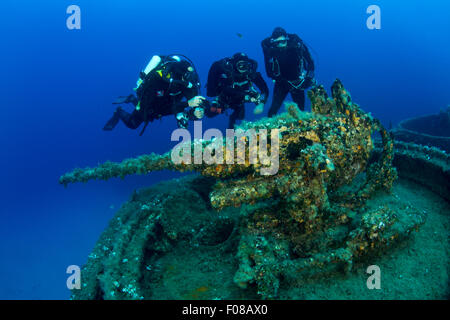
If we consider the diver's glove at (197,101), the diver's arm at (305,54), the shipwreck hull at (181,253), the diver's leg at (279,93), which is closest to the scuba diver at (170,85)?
the diver's glove at (197,101)

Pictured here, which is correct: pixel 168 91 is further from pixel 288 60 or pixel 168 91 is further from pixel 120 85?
→ pixel 120 85

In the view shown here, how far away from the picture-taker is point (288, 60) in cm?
799

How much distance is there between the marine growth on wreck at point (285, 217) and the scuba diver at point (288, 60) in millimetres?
4218

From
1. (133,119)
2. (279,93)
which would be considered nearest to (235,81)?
(279,93)

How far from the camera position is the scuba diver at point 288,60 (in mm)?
7875

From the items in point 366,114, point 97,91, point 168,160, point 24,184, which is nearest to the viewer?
point 168,160

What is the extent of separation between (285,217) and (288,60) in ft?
20.4

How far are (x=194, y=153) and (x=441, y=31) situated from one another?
323 feet

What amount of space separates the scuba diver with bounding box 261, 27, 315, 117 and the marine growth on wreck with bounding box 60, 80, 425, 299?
13.8 feet

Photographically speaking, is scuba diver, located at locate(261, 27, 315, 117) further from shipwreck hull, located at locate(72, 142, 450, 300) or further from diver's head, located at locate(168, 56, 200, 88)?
shipwreck hull, located at locate(72, 142, 450, 300)

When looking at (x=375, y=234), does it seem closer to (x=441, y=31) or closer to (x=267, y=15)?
(x=441, y=31)

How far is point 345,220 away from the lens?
133 inches

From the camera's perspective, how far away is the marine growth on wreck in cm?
286

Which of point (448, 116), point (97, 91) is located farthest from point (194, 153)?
point (97, 91)
